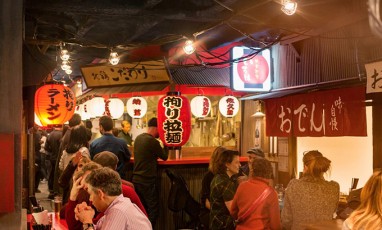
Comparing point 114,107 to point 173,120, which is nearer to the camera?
point 173,120

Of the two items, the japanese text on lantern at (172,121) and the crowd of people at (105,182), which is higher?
the japanese text on lantern at (172,121)

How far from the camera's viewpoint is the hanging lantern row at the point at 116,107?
1698 cm

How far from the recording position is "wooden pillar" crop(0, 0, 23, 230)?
6125mm

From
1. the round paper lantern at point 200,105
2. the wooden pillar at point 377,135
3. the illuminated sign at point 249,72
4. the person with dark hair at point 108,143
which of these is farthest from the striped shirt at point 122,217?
the round paper lantern at point 200,105

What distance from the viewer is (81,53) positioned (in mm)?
20359

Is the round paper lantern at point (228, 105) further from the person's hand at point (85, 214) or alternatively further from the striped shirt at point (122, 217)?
the striped shirt at point (122, 217)

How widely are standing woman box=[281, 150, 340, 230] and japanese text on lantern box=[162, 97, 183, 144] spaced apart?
6.17 meters

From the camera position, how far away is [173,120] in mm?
12977

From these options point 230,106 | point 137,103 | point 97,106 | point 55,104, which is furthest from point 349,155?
point 97,106

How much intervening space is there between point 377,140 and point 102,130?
659cm

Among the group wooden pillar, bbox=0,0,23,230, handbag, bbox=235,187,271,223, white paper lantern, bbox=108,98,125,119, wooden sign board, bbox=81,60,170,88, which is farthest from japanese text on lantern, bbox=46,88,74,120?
white paper lantern, bbox=108,98,125,119

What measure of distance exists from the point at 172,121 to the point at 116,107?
16.7 ft

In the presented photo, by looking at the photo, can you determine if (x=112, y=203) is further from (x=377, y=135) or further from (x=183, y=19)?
(x=183, y=19)

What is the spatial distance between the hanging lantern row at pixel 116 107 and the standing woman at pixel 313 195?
414 inches
